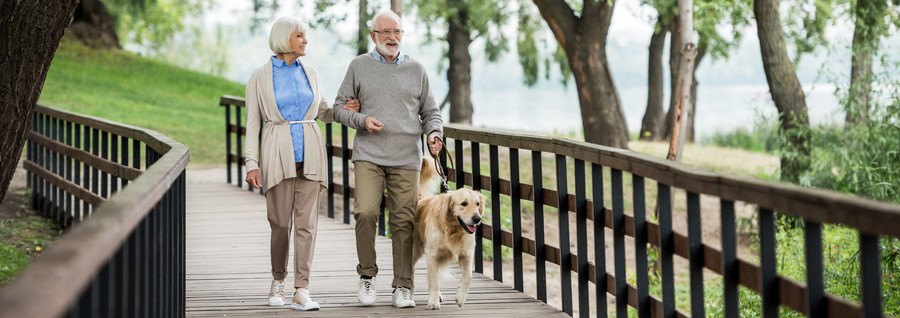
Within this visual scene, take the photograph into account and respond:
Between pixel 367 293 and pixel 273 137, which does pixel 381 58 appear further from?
pixel 367 293

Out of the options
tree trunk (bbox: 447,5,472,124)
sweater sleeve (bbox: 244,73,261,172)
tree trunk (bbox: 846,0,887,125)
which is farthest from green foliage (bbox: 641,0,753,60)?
sweater sleeve (bbox: 244,73,261,172)

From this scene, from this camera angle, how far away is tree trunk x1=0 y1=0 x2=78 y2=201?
771 cm

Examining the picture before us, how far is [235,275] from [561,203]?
93.6 inches

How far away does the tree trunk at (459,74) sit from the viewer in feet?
102

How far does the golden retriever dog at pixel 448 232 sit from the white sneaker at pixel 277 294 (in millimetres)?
745

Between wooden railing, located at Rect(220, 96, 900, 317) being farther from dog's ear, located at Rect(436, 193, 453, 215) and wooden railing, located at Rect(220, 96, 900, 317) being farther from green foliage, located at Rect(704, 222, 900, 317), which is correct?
green foliage, located at Rect(704, 222, 900, 317)

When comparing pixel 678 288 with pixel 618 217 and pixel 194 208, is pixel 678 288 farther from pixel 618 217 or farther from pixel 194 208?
pixel 618 217

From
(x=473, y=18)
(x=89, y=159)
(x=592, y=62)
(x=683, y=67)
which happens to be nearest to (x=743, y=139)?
(x=473, y=18)

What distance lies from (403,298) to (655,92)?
73.8 ft

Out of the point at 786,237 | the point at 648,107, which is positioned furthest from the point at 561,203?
the point at 648,107

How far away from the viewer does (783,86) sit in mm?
19031

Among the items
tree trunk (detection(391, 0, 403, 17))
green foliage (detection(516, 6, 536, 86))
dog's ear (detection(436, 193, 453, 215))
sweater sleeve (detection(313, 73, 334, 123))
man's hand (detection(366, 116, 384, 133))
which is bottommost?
dog's ear (detection(436, 193, 453, 215))

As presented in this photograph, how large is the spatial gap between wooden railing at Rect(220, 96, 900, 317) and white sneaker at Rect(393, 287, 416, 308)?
0.81 metres

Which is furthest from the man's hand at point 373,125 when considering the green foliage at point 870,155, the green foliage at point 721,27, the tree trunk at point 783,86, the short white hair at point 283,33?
the green foliage at point 721,27
